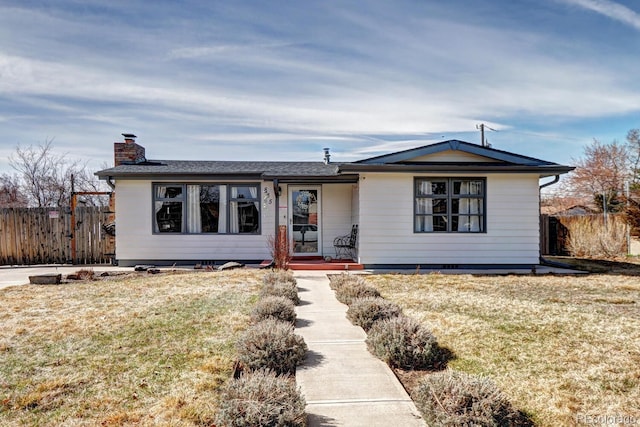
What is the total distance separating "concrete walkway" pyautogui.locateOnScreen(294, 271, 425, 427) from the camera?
2719 mm

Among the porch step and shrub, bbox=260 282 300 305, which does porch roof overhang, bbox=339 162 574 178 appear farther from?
shrub, bbox=260 282 300 305

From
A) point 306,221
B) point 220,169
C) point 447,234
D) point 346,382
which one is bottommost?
point 346,382

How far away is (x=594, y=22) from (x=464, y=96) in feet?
16.8

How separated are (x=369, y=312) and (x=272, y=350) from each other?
5.70ft

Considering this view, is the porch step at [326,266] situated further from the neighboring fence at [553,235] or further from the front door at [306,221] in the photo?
the neighboring fence at [553,235]

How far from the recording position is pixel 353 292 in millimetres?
6332

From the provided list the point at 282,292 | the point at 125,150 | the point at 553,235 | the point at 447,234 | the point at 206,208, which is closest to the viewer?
the point at 282,292

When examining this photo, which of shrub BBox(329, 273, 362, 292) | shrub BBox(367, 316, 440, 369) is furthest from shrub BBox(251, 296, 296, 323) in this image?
shrub BBox(329, 273, 362, 292)

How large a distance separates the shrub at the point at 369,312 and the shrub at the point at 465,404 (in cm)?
198

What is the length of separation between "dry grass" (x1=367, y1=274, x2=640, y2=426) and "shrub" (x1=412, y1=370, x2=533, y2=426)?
31 centimetres

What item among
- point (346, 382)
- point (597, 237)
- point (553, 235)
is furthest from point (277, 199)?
point (597, 237)

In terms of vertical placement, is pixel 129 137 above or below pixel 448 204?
above

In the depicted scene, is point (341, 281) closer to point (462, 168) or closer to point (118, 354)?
point (118, 354)

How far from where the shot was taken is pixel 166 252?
11234 millimetres
